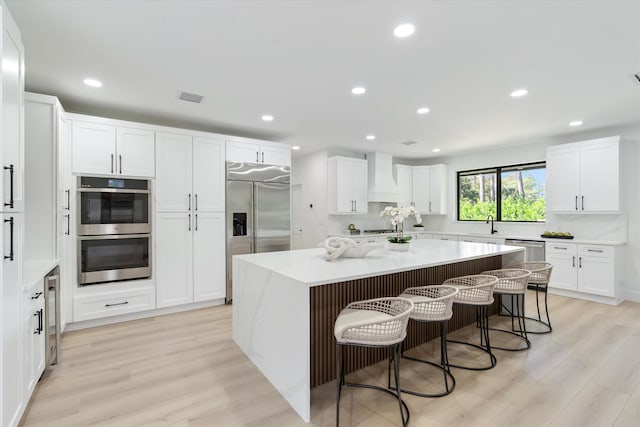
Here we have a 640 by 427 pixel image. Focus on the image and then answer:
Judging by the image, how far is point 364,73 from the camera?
281 cm

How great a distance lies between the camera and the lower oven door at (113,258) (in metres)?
3.48

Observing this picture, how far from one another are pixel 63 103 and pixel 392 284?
4.14 m

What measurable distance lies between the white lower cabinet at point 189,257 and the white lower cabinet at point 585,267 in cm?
511

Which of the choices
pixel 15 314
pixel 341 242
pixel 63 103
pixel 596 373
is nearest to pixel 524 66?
pixel 341 242

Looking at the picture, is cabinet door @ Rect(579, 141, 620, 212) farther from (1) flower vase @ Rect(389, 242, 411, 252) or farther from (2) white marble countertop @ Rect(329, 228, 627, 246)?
(1) flower vase @ Rect(389, 242, 411, 252)

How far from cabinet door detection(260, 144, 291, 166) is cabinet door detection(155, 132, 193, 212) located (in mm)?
1081

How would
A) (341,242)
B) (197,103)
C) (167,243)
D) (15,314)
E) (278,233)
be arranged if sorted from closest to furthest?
(15,314)
(341,242)
(197,103)
(167,243)
(278,233)

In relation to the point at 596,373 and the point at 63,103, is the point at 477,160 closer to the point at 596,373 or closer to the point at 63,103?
the point at 596,373

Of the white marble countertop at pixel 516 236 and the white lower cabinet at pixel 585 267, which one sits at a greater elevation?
the white marble countertop at pixel 516 236

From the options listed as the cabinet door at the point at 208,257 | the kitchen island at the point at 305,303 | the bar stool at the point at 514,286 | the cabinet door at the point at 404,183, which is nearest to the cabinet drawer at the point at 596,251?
the bar stool at the point at 514,286

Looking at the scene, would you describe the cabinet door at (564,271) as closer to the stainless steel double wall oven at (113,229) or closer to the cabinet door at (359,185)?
the cabinet door at (359,185)

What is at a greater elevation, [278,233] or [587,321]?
[278,233]

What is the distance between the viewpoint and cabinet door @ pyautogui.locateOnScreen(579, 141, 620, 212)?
4.49m

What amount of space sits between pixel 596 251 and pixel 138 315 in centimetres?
632
